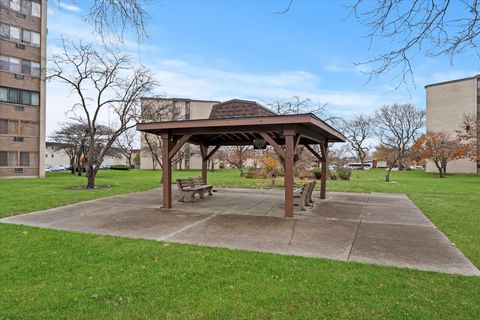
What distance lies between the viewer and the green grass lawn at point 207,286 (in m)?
2.92

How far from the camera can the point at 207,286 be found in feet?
11.5

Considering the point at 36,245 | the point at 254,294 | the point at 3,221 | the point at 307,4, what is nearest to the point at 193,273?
the point at 254,294

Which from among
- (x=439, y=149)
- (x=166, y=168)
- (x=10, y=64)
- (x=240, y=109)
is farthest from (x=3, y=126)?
(x=439, y=149)

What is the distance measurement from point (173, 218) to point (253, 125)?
3334 mm

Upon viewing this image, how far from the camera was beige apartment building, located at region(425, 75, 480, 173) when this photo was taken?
38625 mm

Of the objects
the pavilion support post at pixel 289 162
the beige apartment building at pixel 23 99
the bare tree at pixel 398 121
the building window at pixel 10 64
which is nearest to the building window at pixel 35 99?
the beige apartment building at pixel 23 99

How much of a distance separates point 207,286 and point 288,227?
3.45 meters

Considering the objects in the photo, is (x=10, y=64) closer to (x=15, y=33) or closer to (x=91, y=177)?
(x=15, y=33)

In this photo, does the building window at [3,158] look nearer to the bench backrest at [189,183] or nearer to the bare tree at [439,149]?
the bench backrest at [189,183]

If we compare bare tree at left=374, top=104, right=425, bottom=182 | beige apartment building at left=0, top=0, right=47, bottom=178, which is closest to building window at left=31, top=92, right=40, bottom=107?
beige apartment building at left=0, top=0, right=47, bottom=178

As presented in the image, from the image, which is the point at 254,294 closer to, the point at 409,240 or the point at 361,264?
the point at 361,264

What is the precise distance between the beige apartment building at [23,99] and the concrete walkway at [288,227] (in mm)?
19784

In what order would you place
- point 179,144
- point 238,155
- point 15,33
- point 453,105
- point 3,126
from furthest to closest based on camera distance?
point 453,105
point 238,155
point 15,33
point 3,126
point 179,144

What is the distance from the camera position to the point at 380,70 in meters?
3.24
